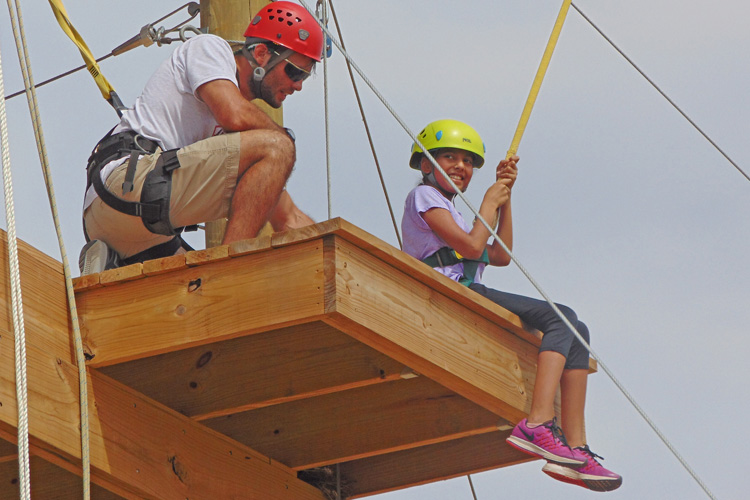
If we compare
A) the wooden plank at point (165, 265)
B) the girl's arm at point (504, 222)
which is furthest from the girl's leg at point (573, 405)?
the wooden plank at point (165, 265)

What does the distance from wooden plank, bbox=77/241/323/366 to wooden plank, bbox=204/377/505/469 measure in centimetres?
74

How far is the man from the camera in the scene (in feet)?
16.4

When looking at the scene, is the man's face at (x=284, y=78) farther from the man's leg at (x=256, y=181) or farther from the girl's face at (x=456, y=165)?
the girl's face at (x=456, y=165)

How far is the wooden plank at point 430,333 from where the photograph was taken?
4.39 meters

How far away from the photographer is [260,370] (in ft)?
16.2

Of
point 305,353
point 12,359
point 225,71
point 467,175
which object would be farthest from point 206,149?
point 467,175

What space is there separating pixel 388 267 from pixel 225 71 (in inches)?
45.9

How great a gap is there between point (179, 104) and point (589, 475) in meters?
2.10

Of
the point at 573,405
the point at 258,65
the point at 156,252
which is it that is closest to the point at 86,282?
the point at 156,252

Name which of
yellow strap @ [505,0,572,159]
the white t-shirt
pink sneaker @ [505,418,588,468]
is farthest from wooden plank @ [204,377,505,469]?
yellow strap @ [505,0,572,159]

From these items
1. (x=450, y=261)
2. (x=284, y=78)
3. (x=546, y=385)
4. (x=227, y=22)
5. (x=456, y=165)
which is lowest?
(x=546, y=385)

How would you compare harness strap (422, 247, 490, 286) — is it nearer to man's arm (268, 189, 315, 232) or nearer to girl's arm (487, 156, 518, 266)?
girl's arm (487, 156, 518, 266)

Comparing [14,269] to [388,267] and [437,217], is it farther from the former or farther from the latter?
[437,217]

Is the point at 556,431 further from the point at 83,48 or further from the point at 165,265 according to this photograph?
the point at 83,48
